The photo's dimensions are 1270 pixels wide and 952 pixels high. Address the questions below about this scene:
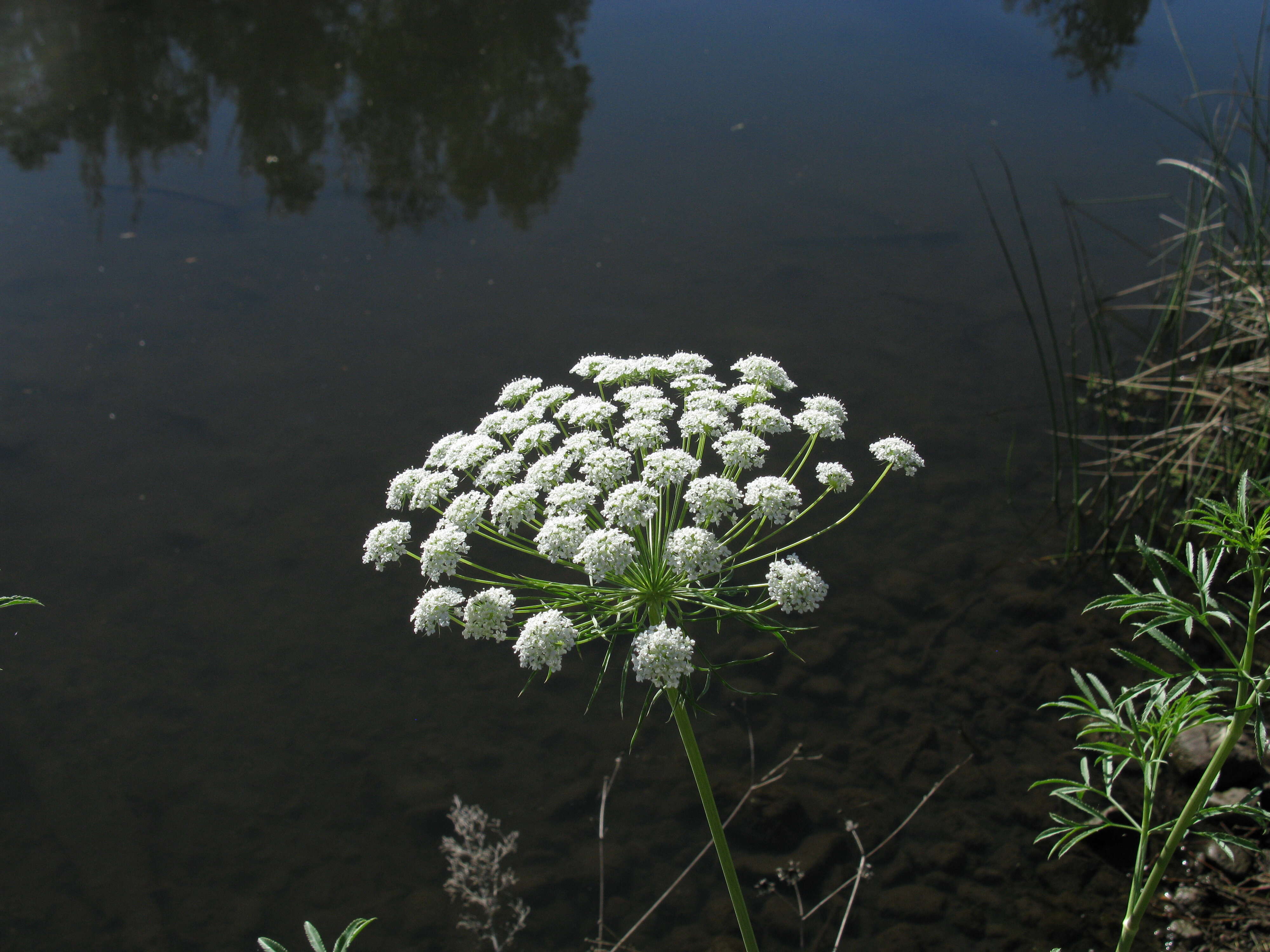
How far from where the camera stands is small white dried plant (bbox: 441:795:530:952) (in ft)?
15.0

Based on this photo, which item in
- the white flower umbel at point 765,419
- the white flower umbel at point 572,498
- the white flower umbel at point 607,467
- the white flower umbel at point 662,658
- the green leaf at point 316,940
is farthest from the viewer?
the white flower umbel at point 765,419

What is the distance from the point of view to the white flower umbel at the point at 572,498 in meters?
3.32

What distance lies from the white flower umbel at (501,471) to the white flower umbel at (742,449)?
2.56 ft

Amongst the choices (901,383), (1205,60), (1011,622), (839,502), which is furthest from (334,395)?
(1205,60)

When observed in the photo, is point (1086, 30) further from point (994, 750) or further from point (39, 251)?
point (39, 251)

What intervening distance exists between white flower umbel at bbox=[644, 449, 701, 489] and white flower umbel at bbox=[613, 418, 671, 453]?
0.17 metres

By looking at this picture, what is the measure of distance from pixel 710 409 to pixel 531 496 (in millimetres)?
853

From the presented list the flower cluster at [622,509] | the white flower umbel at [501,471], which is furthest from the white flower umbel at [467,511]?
the white flower umbel at [501,471]

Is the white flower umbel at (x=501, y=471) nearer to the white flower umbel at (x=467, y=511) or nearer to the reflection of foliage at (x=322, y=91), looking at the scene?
the white flower umbel at (x=467, y=511)

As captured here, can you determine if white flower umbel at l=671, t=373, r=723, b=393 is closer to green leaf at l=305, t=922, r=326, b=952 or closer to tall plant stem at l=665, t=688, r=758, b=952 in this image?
tall plant stem at l=665, t=688, r=758, b=952

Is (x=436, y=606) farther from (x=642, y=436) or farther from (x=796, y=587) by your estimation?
(x=796, y=587)

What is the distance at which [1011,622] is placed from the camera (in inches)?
232

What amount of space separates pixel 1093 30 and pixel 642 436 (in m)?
13.1

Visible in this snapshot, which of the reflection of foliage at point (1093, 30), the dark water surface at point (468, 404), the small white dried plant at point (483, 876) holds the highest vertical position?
the reflection of foliage at point (1093, 30)
